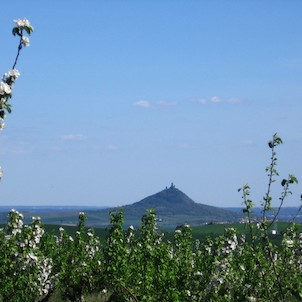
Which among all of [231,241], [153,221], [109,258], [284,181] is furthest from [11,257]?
[284,181]

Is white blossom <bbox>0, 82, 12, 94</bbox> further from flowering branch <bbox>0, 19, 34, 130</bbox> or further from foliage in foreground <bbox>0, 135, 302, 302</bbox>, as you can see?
foliage in foreground <bbox>0, 135, 302, 302</bbox>

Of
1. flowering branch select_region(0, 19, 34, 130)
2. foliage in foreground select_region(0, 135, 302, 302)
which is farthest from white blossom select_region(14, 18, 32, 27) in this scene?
foliage in foreground select_region(0, 135, 302, 302)

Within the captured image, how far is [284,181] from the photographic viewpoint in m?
10.3

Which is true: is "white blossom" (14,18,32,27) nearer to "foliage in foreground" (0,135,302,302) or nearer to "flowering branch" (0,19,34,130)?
"flowering branch" (0,19,34,130)

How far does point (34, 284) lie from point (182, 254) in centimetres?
470

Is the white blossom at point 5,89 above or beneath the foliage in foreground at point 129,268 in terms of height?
above

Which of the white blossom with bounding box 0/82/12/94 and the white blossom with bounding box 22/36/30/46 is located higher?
the white blossom with bounding box 22/36/30/46

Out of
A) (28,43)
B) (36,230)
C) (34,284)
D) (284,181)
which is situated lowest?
(34,284)

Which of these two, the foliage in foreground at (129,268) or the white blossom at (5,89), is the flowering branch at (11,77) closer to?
the white blossom at (5,89)

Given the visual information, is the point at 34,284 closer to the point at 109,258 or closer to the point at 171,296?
the point at 109,258

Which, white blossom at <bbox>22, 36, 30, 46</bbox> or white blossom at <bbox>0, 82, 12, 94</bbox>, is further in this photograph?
white blossom at <bbox>22, 36, 30, 46</bbox>

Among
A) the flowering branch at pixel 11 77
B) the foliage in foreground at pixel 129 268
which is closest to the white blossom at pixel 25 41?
the flowering branch at pixel 11 77

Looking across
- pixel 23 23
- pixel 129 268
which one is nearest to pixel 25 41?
pixel 23 23

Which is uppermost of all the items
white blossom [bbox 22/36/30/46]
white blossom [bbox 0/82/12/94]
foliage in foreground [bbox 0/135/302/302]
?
white blossom [bbox 22/36/30/46]
